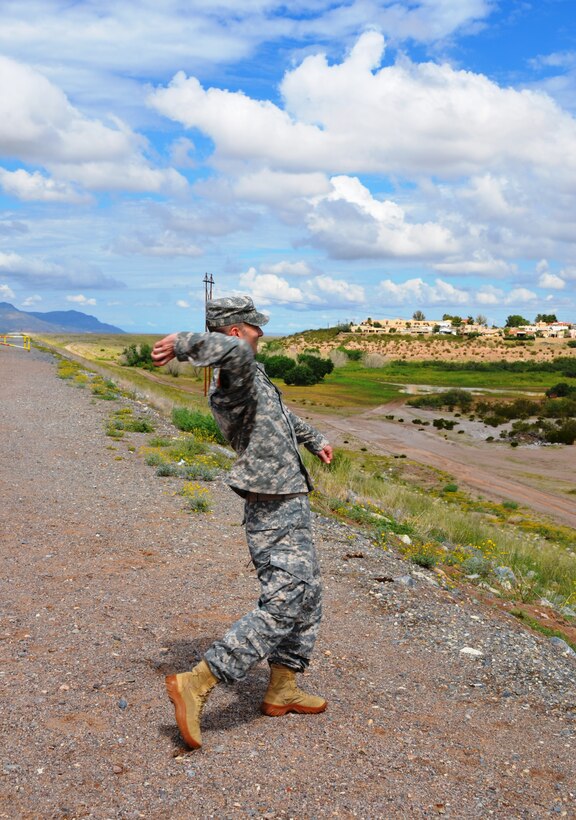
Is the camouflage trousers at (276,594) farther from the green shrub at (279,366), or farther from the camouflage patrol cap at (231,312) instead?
the green shrub at (279,366)

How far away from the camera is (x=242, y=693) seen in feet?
14.9

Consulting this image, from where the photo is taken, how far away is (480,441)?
1353 inches

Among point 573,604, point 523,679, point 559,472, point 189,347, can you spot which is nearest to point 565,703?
point 523,679

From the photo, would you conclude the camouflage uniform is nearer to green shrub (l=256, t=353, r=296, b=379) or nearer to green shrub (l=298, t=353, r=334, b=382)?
green shrub (l=256, t=353, r=296, b=379)

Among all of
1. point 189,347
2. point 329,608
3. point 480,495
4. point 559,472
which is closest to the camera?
point 189,347

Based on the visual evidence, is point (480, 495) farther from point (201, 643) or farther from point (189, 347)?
point (189, 347)

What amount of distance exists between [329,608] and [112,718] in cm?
267

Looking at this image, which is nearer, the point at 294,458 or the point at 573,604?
the point at 294,458

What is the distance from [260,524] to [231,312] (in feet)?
3.52

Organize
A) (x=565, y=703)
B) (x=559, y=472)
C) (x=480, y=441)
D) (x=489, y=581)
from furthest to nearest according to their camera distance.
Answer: (x=480, y=441) → (x=559, y=472) → (x=489, y=581) → (x=565, y=703)

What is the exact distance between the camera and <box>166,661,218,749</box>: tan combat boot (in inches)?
145

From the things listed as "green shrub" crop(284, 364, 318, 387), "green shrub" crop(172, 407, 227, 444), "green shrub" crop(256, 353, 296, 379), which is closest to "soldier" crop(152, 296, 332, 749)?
"green shrub" crop(172, 407, 227, 444)

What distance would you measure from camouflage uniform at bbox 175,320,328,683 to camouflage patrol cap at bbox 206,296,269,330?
9.4 inches

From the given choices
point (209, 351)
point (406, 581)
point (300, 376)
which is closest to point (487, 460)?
point (406, 581)
